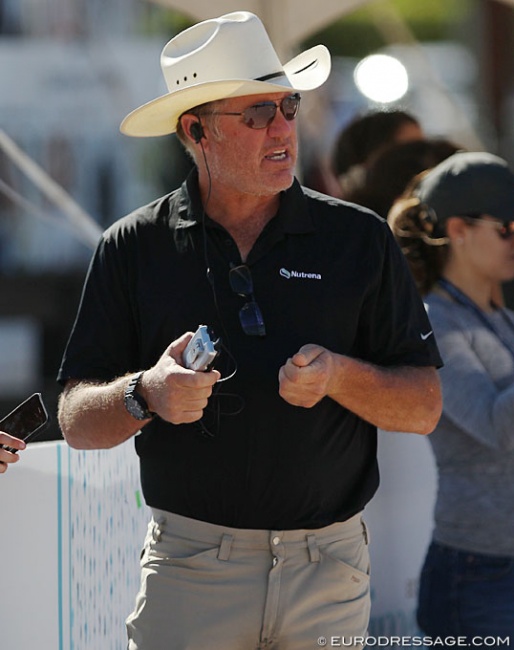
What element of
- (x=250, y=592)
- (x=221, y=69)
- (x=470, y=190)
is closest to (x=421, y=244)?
(x=470, y=190)

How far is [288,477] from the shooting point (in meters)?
2.53

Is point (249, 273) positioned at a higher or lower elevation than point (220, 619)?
higher

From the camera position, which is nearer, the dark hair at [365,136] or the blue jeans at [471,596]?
the blue jeans at [471,596]

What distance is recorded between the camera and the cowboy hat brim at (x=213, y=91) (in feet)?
8.77

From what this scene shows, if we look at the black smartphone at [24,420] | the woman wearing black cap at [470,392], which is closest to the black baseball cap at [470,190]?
the woman wearing black cap at [470,392]

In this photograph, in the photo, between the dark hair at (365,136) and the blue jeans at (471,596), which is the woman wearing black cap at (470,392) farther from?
the dark hair at (365,136)

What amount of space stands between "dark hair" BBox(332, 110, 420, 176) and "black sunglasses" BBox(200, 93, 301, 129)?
2.24m

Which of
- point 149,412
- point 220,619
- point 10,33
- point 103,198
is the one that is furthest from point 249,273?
point 10,33

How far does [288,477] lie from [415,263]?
1.23 meters

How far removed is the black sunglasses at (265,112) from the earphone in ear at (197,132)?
140 mm

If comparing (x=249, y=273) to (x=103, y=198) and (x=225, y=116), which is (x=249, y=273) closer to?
(x=225, y=116)

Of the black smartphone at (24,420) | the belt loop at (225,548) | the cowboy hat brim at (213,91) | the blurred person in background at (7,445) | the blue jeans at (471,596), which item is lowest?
the blue jeans at (471,596)

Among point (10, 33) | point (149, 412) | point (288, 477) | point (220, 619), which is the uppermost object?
point (10, 33)

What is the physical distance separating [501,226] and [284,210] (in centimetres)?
105
